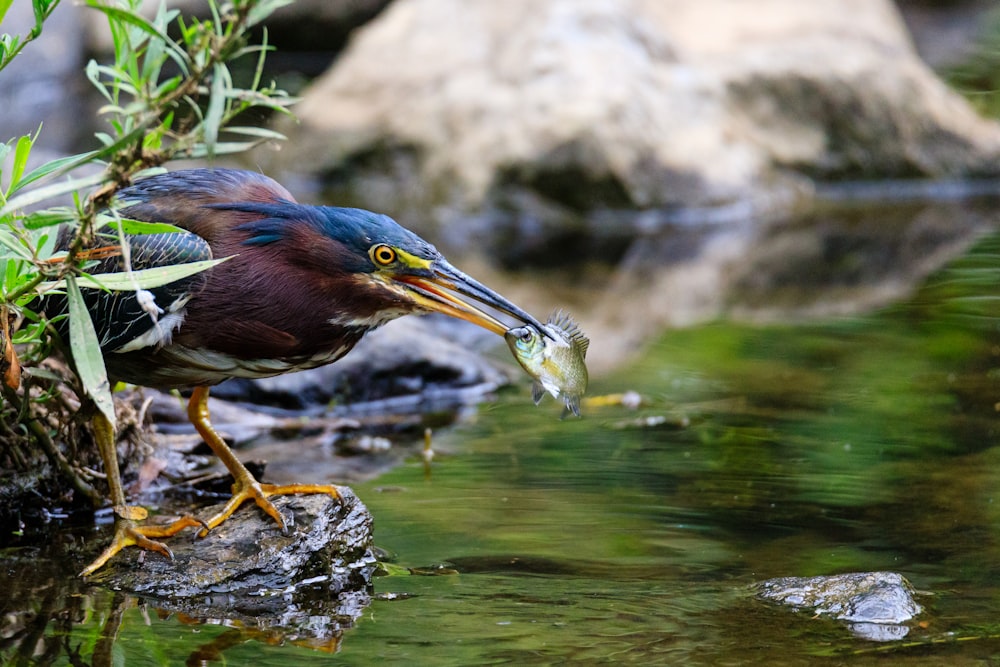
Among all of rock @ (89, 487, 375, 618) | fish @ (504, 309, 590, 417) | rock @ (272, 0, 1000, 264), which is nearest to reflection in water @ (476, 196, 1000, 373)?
rock @ (272, 0, 1000, 264)

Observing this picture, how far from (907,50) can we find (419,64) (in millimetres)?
5785

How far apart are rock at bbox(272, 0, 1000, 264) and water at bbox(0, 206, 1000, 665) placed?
5.13 meters

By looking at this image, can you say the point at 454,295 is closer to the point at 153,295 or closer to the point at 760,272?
the point at 153,295

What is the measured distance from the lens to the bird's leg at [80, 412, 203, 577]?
12.9ft

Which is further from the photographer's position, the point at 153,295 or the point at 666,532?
the point at 666,532

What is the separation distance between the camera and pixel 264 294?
381 centimetres

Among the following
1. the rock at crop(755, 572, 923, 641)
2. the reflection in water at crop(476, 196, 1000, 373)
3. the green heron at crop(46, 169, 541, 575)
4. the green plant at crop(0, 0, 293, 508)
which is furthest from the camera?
the reflection in water at crop(476, 196, 1000, 373)

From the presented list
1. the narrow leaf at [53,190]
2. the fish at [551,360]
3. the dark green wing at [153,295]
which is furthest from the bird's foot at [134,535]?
the narrow leaf at [53,190]

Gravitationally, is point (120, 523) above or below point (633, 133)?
above

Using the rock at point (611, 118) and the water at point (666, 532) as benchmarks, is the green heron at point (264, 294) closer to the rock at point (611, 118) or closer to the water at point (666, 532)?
the water at point (666, 532)

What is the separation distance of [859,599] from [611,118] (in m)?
9.20

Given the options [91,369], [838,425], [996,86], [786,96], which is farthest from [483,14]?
[91,369]

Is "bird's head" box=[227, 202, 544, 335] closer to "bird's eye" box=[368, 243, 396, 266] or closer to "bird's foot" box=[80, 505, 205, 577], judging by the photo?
"bird's eye" box=[368, 243, 396, 266]

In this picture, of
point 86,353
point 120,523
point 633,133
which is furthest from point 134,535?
point 633,133
